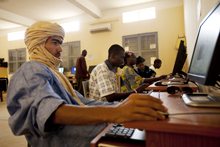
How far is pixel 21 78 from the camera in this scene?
2.23ft

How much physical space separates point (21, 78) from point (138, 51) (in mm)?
5521

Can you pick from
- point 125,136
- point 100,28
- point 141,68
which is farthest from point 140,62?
point 125,136

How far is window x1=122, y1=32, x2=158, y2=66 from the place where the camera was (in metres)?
5.76

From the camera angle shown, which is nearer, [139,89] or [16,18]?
[139,89]

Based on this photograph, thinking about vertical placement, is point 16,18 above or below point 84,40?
above

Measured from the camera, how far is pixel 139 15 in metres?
5.99

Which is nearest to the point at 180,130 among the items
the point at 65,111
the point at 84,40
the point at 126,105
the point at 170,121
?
the point at 170,121

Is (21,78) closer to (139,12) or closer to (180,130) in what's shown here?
(180,130)

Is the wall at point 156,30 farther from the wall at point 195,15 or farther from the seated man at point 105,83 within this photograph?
the seated man at point 105,83

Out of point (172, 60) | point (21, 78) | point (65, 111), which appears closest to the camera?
point (65, 111)

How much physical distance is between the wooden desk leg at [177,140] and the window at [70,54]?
6783 millimetres

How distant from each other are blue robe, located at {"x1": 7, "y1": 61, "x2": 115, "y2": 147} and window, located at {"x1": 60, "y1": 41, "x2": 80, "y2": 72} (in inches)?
251

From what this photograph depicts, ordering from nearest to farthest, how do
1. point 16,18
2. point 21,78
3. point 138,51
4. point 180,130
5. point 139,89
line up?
point 180,130
point 21,78
point 139,89
point 138,51
point 16,18

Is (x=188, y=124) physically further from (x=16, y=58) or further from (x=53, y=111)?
(x=16, y=58)
